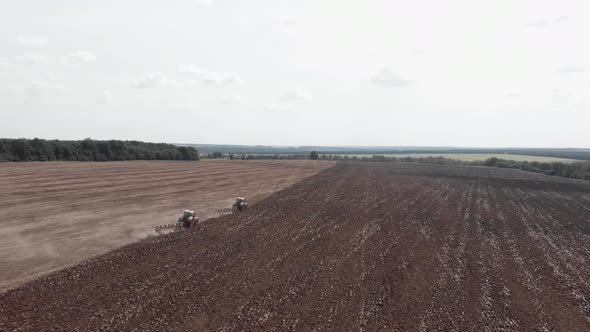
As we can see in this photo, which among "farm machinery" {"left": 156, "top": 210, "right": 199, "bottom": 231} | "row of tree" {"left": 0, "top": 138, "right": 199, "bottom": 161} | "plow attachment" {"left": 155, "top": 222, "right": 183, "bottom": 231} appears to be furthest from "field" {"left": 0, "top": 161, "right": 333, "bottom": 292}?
"row of tree" {"left": 0, "top": 138, "right": 199, "bottom": 161}

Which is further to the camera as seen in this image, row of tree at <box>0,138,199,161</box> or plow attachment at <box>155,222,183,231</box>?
row of tree at <box>0,138,199,161</box>

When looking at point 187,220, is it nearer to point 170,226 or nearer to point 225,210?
point 170,226

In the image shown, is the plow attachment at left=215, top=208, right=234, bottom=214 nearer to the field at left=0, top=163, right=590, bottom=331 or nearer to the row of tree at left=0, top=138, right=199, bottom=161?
the field at left=0, top=163, right=590, bottom=331

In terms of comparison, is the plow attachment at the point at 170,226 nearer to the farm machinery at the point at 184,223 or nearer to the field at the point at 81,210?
the farm machinery at the point at 184,223

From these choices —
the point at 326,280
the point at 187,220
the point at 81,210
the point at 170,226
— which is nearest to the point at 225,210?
the point at 187,220

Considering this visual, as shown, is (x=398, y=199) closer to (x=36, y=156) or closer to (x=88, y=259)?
(x=88, y=259)
